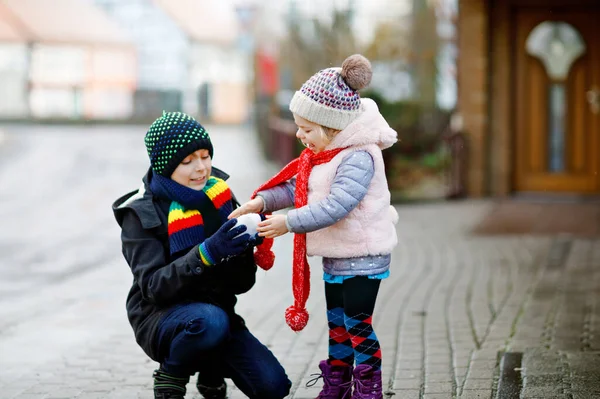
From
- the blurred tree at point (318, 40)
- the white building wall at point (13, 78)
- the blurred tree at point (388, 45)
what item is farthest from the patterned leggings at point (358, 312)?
the white building wall at point (13, 78)

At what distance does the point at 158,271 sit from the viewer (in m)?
4.32

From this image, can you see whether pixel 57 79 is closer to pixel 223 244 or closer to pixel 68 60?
pixel 68 60

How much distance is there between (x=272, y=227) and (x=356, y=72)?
0.72 meters

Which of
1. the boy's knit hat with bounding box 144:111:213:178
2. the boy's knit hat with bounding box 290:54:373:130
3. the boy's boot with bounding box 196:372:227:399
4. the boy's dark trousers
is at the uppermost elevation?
the boy's knit hat with bounding box 290:54:373:130

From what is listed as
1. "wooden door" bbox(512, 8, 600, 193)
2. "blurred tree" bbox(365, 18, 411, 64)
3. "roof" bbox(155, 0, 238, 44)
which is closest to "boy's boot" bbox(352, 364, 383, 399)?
"wooden door" bbox(512, 8, 600, 193)

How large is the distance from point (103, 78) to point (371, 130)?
40649mm

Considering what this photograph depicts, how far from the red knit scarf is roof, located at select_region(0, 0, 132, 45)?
3961cm

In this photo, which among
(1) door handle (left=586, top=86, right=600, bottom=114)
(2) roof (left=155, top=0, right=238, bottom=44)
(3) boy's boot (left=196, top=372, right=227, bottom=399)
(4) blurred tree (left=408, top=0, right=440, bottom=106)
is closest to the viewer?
(3) boy's boot (left=196, top=372, right=227, bottom=399)

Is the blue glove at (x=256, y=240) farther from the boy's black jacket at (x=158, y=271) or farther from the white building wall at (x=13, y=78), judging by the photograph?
the white building wall at (x=13, y=78)

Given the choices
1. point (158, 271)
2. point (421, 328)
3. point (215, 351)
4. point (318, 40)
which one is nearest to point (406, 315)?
point (421, 328)

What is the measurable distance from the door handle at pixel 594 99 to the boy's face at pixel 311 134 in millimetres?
10690

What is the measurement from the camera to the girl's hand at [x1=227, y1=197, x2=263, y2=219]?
443cm

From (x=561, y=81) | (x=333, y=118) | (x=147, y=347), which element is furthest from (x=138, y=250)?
(x=561, y=81)

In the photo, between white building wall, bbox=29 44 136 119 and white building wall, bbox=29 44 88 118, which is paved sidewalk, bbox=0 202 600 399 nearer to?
white building wall, bbox=29 44 136 119
